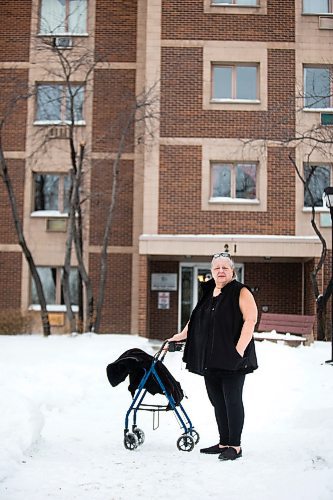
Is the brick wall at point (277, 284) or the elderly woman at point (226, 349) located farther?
the brick wall at point (277, 284)

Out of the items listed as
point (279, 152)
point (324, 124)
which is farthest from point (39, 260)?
point (324, 124)

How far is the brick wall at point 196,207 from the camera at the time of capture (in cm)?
1925

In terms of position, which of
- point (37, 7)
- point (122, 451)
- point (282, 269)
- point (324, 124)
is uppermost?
point (37, 7)

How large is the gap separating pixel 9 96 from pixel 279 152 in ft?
26.9

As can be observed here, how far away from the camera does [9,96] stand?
21531 millimetres

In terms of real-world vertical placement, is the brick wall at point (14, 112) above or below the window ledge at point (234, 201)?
above

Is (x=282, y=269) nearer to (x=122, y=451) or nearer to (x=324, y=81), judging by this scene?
(x=324, y=81)

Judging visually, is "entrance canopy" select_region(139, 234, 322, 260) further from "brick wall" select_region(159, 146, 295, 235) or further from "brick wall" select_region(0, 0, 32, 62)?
"brick wall" select_region(0, 0, 32, 62)

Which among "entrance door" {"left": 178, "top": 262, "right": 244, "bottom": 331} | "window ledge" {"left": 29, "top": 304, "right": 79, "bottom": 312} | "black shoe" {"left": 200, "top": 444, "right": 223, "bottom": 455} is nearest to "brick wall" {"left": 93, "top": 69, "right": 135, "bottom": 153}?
"entrance door" {"left": 178, "top": 262, "right": 244, "bottom": 331}

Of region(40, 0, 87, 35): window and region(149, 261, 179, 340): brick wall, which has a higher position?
region(40, 0, 87, 35): window

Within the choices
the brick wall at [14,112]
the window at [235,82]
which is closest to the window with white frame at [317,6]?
the window at [235,82]

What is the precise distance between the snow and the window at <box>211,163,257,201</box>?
7905 mm

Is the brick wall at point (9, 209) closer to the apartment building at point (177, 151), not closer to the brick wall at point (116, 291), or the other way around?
the apartment building at point (177, 151)

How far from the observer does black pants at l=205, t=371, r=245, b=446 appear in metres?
6.39
